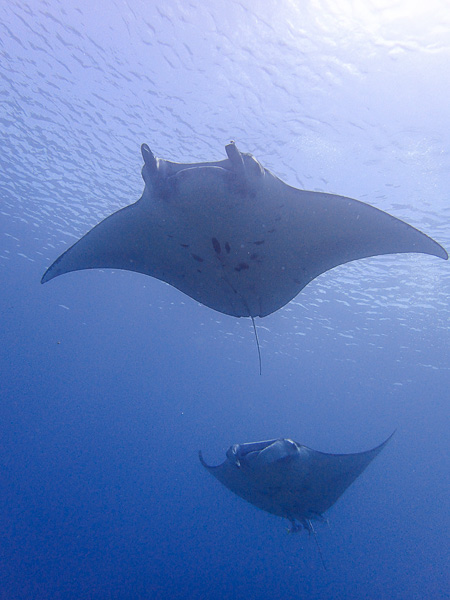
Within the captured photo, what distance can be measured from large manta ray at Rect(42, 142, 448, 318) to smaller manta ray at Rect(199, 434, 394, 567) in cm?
216

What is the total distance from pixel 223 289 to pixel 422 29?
786 cm

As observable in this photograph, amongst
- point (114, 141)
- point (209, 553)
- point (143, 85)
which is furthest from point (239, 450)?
point (209, 553)

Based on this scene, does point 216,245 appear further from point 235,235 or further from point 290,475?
point 290,475

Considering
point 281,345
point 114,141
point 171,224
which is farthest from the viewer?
point 281,345

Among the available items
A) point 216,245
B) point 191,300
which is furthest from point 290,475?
point 191,300

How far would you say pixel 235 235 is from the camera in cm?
380

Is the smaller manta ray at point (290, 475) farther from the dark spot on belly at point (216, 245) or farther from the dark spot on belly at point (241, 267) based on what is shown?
the dark spot on belly at point (216, 245)

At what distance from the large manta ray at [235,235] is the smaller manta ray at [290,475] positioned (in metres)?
2.16

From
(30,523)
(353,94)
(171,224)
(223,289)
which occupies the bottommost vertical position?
(30,523)

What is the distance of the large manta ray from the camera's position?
3.39 m

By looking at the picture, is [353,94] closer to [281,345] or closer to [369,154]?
[369,154]

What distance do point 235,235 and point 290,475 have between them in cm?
389

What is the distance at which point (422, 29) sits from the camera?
25.2 ft

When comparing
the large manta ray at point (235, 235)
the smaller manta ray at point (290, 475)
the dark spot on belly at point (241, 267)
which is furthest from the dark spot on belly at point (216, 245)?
the smaller manta ray at point (290, 475)
